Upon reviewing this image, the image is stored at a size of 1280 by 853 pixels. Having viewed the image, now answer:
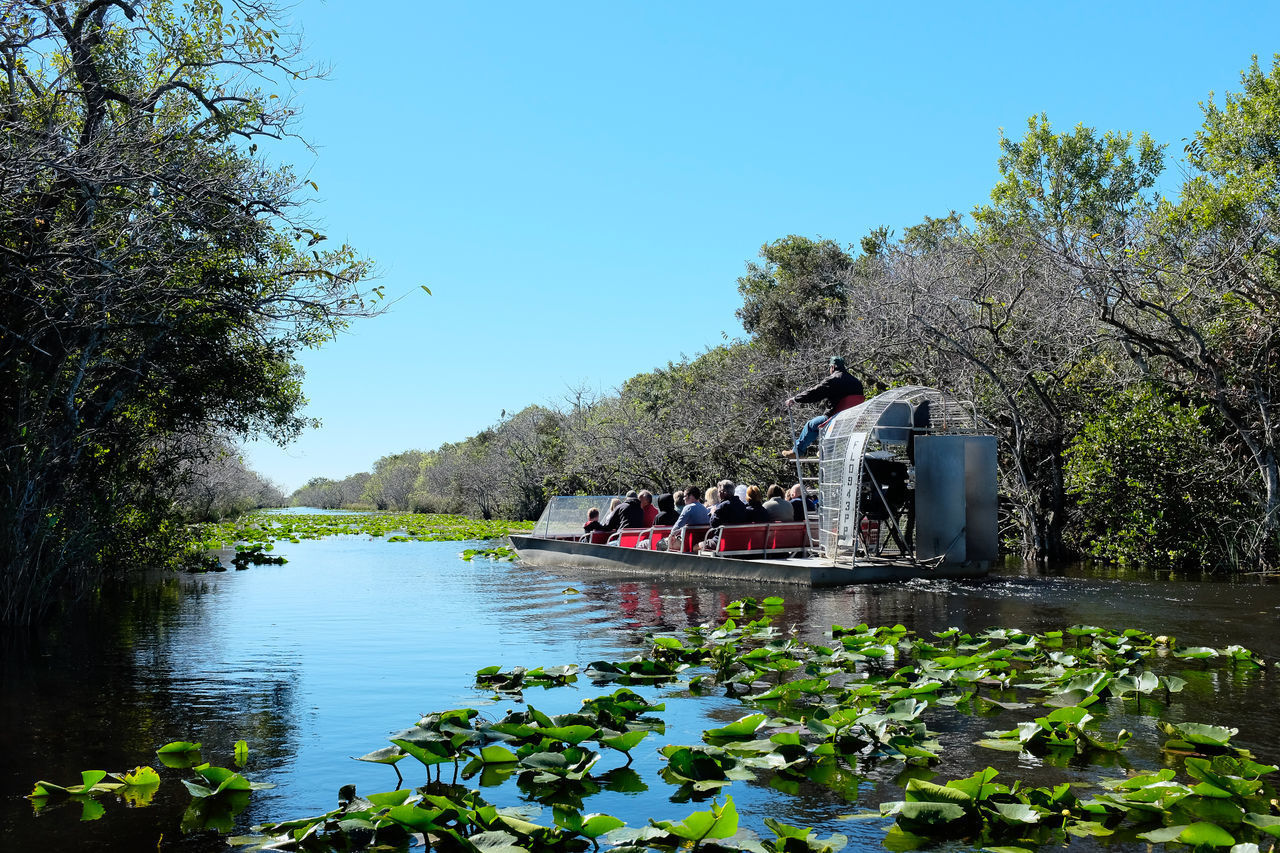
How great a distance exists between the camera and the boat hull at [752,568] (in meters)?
15.2

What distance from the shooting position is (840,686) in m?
7.78

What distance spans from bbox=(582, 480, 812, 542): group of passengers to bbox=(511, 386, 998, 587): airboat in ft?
1.32

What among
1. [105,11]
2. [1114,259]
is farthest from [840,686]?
[105,11]

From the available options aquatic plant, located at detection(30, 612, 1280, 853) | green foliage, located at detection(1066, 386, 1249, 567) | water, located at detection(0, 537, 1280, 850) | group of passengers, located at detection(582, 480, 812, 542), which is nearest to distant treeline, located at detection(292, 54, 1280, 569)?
green foliage, located at detection(1066, 386, 1249, 567)

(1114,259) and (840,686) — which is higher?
(1114,259)

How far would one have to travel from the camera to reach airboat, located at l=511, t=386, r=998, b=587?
1516 cm

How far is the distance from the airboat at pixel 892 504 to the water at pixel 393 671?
1.32 feet

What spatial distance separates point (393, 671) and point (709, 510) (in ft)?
32.8

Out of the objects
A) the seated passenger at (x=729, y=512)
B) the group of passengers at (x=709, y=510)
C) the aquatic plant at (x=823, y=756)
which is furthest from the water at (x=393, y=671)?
the group of passengers at (x=709, y=510)

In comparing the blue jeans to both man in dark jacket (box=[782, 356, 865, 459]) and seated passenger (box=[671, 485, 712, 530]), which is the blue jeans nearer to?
man in dark jacket (box=[782, 356, 865, 459])

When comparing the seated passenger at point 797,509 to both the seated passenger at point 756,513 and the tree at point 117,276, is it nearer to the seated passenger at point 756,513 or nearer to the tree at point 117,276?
the seated passenger at point 756,513

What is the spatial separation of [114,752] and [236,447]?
70.3 ft

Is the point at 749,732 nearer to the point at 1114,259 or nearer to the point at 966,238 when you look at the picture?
the point at 1114,259

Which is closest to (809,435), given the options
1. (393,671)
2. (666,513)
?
(666,513)
